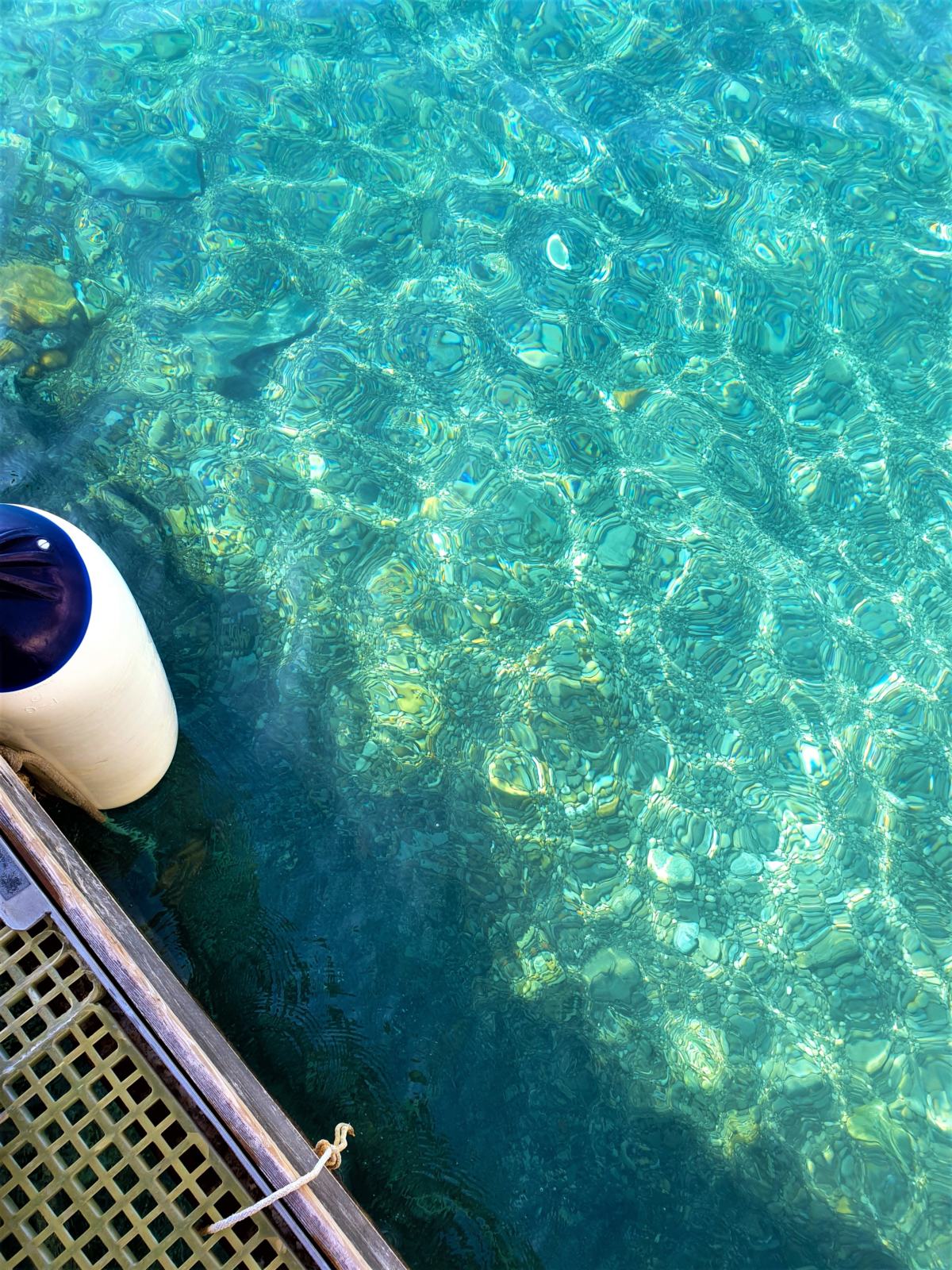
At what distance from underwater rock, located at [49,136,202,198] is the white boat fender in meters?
3.06

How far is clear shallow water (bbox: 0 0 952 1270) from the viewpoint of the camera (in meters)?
3.91

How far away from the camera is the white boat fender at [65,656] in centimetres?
322

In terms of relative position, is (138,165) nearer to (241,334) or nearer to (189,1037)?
(241,334)

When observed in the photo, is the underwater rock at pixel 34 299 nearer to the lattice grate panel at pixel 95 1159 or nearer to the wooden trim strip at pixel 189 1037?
the wooden trim strip at pixel 189 1037

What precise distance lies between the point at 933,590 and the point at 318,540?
310cm

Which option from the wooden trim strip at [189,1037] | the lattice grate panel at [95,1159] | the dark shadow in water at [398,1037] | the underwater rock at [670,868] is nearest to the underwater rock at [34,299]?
the dark shadow in water at [398,1037]

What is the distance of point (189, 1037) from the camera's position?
2678 mm

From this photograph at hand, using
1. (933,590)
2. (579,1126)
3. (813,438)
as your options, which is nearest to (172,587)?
(579,1126)

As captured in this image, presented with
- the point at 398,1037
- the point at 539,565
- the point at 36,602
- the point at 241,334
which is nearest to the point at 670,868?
the point at 398,1037

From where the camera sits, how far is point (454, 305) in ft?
17.6

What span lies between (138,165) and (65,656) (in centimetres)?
373

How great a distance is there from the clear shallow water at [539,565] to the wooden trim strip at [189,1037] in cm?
88

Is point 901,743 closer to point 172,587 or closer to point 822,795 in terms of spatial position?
point 822,795

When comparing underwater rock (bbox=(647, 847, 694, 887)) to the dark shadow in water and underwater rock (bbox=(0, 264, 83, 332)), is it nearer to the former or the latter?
the dark shadow in water
